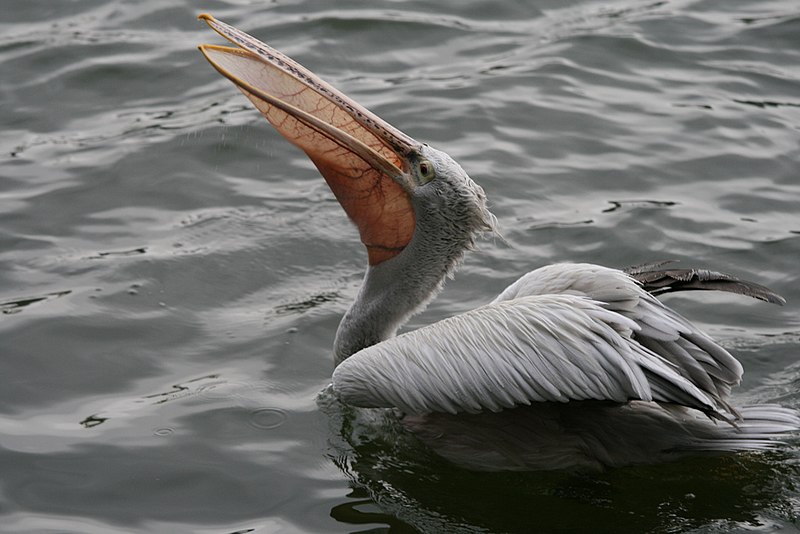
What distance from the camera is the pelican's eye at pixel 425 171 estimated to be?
14.5ft

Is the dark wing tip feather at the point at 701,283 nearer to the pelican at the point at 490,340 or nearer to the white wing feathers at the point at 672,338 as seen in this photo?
the pelican at the point at 490,340

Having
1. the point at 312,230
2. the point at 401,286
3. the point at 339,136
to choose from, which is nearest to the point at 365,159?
the point at 339,136

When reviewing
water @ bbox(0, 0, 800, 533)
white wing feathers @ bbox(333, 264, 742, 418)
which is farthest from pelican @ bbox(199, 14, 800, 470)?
water @ bbox(0, 0, 800, 533)

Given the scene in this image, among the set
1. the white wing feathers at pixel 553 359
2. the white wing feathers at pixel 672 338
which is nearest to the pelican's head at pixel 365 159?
the white wing feathers at pixel 553 359

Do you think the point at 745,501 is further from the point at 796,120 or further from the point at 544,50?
the point at 544,50

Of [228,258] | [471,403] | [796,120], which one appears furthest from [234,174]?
[796,120]

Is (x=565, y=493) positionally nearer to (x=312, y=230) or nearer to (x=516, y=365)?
(x=516, y=365)

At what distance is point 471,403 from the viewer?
12.9 ft

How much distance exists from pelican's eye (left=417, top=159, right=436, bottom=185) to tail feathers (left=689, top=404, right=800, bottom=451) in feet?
4.51

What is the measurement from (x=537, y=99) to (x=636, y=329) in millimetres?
3591

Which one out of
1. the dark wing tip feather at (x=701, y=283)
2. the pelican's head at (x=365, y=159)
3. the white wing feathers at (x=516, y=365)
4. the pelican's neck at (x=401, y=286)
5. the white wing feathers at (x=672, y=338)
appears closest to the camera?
the white wing feathers at (x=516, y=365)

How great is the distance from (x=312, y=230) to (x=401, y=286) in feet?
4.84

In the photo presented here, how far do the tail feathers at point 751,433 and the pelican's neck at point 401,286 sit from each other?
3.84 feet

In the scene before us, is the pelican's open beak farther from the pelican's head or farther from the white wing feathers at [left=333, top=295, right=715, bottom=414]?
the white wing feathers at [left=333, top=295, right=715, bottom=414]
